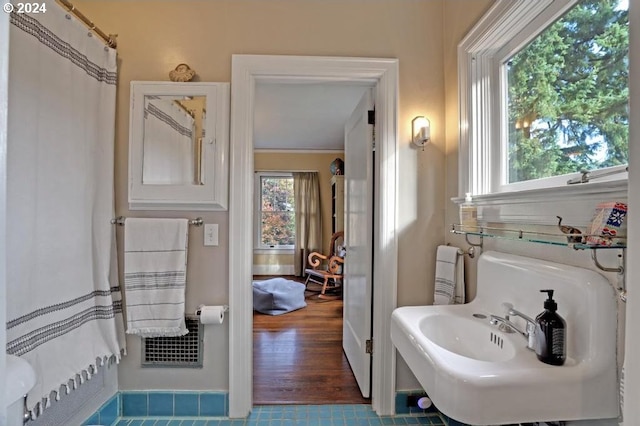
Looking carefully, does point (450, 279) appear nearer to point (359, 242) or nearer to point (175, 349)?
point (359, 242)

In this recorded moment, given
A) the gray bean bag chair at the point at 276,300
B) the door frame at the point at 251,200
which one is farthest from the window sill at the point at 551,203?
the gray bean bag chair at the point at 276,300

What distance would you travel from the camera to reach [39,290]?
4.29 ft

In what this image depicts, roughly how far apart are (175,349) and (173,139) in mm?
1168

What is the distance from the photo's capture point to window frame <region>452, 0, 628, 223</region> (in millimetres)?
1349

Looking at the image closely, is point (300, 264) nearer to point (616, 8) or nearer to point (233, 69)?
point (233, 69)

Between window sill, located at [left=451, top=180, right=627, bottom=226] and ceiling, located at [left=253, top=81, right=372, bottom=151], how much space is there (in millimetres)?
1011

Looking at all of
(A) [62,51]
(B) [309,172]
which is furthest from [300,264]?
(A) [62,51]

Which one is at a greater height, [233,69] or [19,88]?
[233,69]

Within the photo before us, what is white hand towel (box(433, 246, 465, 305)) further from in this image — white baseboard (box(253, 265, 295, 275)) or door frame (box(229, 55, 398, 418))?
white baseboard (box(253, 265, 295, 275))

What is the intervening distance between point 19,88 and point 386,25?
68.3 inches

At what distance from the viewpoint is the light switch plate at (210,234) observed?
1.84 metres

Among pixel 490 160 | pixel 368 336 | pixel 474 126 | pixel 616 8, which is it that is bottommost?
pixel 368 336

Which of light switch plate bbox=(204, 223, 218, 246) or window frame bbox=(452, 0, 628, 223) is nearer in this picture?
window frame bbox=(452, 0, 628, 223)

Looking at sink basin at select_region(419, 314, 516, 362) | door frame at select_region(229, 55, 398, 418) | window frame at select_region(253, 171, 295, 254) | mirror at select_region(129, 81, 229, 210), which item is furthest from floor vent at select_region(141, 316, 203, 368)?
window frame at select_region(253, 171, 295, 254)
